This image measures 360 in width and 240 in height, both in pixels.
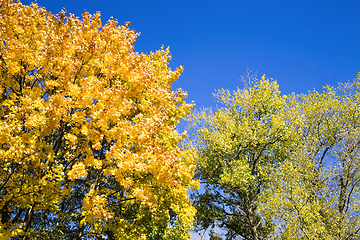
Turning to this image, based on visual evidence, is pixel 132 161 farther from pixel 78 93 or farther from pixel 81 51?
pixel 81 51

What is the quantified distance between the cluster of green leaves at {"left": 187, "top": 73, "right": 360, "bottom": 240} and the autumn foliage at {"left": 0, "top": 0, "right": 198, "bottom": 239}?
272 inches

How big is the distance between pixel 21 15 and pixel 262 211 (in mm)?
16933

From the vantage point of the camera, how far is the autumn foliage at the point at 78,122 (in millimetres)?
8258

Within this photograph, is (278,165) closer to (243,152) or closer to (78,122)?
(243,152)

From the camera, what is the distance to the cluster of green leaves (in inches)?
572

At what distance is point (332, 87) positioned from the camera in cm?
2370

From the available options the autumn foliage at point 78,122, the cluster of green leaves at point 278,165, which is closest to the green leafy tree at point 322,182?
the cluster of green leaves at point 278,165

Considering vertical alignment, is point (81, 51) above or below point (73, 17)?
below

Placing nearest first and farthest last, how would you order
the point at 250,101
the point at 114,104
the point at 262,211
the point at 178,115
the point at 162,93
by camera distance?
1. the point at 114,104
2. the point at 162,93
3. the point at 178,115
4. the point at 262,211
5. the point at 250,101

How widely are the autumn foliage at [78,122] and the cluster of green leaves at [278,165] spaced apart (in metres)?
6.90

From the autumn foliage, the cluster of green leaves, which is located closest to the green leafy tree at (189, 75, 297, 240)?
the cluster of green leaves

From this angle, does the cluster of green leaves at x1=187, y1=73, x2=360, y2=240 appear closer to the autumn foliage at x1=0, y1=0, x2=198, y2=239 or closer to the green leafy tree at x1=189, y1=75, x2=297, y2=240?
the green leafy tree at x1=189, y1=75, x2=297, y2=240

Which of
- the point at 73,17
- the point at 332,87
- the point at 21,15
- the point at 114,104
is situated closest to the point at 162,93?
the point at 114,104

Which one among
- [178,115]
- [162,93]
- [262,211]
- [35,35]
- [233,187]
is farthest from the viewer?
[233,187]
